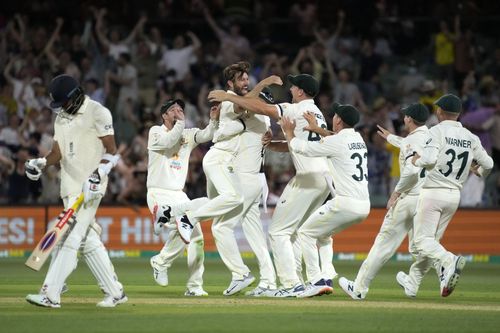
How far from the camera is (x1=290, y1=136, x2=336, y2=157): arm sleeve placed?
498 inches

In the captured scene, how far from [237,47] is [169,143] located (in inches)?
462

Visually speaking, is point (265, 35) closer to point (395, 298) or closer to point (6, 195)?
point (6, 195)

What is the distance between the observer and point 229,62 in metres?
25.1

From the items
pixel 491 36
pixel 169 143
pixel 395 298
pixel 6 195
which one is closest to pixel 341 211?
pixel 395 298

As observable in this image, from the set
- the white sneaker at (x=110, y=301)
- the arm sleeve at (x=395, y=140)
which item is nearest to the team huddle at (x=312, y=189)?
the arm sleeve at (x=395, y=140)

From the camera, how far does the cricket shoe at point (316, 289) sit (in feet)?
42.6

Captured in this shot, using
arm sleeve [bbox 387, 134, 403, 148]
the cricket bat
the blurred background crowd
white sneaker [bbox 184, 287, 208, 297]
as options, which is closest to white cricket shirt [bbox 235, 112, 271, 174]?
white sneaker [bbox 184, 287, 208, 297]

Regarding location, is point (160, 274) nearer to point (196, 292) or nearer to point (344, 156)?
point (196, 292)

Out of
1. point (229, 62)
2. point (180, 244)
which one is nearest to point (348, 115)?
point (180, 244)

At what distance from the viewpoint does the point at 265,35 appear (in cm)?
2614

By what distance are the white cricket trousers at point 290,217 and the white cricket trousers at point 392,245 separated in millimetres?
796

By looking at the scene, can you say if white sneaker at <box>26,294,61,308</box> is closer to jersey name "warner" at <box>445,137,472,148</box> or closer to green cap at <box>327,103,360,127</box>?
green cap at <box>327,103,360,127</box>

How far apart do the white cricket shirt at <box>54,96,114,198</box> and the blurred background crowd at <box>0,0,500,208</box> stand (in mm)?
10528

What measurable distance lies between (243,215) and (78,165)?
2846mm
